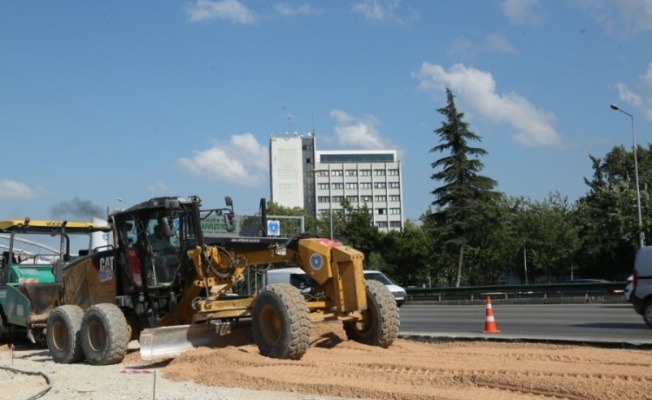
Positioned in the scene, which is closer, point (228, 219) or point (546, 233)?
point (228, 219)

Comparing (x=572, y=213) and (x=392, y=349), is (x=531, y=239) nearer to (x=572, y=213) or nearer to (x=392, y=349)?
(x=572, y=213)

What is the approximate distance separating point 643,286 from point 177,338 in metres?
11.1

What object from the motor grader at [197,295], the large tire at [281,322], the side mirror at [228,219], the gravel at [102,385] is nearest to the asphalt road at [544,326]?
the motor grader at [197,295]

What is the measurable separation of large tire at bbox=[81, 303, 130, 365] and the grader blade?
43.1 inches

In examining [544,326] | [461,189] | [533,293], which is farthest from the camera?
[461,189]

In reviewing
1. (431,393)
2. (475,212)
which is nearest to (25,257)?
(431,393)

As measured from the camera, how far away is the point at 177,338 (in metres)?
12.5

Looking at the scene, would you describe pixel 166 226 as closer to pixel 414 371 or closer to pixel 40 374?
pixel 40 374

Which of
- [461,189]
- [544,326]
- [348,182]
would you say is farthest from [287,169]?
[544,326]

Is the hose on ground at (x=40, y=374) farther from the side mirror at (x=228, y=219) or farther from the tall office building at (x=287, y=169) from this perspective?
the tall office building at (x=287, y=169)

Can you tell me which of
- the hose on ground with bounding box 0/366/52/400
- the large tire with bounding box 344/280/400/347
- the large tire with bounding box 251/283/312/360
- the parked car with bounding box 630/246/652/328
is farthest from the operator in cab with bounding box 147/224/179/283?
the parked car with bounding box 630/246/652/328

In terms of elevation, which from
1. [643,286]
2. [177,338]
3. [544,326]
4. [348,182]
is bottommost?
[544,326]

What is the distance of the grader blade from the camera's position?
40.2 ft

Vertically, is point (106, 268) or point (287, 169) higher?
point (287, 169)
